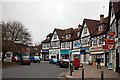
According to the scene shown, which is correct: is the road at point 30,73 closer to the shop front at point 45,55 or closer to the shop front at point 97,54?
the shop front at point 97,54

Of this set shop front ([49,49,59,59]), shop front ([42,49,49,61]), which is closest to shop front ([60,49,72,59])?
shop front ([49,49,59,59])

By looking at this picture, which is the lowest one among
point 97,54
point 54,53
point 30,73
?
point 30,73

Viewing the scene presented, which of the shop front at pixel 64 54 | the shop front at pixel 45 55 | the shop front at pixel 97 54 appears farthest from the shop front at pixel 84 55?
the shop front at pixel 45 55

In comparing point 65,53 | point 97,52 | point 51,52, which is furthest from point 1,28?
point 51,52

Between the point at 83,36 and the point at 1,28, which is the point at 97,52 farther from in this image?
the point at 1,28

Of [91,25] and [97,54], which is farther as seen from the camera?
[91,25]

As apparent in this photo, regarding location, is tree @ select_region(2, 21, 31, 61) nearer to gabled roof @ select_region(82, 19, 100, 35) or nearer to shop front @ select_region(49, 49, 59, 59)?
gabled roof @ select_region(82, 19, 100, 35)

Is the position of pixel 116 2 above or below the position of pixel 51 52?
above

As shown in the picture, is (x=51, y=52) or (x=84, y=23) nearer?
(x=84, y=23)

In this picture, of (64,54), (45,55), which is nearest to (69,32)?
(64,54)

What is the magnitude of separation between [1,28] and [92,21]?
24.3m

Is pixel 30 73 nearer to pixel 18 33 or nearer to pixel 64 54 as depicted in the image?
pixel 18 33

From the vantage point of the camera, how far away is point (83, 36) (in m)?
61.1

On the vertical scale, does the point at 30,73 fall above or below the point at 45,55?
below
